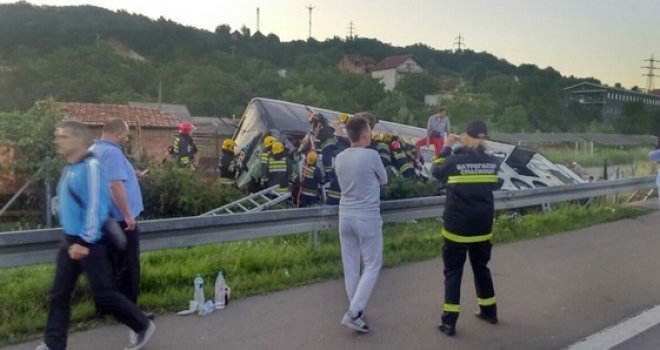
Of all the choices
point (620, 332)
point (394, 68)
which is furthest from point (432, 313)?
point (394, 68)

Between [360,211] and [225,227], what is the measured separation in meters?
1.90

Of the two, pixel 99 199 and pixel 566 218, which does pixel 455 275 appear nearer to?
pixel 99 199

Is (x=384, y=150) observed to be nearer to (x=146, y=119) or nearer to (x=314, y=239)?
(x=314, y=239)

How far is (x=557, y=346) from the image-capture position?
4.72 metres

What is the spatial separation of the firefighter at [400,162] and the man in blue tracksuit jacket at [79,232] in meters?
8.70

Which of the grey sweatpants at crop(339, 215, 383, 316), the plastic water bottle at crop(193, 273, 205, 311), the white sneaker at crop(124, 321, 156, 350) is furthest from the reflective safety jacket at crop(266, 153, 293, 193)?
the white sneaker at crop(124, 321, 156, 350)

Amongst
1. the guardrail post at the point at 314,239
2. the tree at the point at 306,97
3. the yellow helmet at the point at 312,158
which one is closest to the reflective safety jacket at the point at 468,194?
the guardrail post at the point at 314,239

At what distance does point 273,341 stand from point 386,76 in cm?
13403

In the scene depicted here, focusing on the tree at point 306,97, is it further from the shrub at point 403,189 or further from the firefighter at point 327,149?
the shrub at point 403,189

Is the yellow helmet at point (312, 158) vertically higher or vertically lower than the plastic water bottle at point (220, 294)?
higher

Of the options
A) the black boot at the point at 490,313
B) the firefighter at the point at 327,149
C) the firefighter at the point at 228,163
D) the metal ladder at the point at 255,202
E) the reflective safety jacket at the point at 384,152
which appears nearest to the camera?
the black boot at the point at 490,313

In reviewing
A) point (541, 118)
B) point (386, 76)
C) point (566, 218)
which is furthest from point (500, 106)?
point (566, 218)

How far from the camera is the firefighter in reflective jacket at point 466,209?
4.98m

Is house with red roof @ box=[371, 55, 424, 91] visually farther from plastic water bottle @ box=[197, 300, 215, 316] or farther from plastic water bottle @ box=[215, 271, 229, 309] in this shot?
plastic water bottle @ box=[197, 300, 215, 316]
